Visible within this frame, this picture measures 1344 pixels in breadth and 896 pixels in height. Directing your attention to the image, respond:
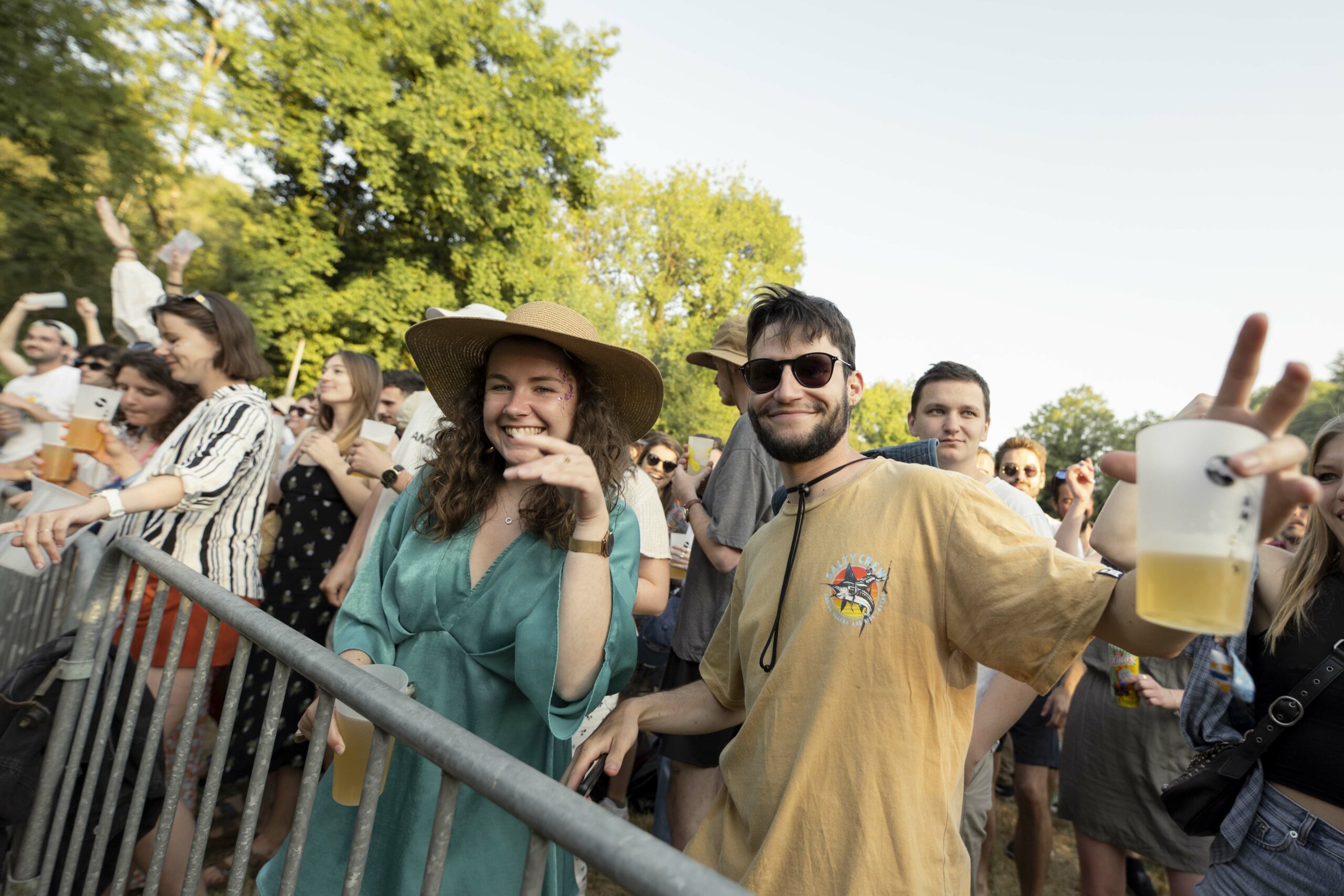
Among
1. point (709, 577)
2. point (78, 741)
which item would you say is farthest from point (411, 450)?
point (78, 741)

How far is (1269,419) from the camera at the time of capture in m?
0.99

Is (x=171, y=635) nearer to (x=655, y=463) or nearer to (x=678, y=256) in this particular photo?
(x=655, y=463)

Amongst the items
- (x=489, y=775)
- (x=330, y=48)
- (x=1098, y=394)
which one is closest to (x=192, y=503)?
(x=489, y=775)

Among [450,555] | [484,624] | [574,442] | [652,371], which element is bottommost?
[484,624]

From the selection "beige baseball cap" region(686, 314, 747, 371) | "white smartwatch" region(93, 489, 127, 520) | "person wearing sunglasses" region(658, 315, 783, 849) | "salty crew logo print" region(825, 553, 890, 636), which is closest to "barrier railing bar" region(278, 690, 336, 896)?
"salty crew logo print" region(825, 553, 890, 636)

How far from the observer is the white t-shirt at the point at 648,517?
2873mm

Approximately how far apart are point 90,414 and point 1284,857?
4879 millimetres

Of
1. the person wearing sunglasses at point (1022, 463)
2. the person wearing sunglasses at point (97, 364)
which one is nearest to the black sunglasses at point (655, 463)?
the person wearing sunglasses at point (1022, 463)

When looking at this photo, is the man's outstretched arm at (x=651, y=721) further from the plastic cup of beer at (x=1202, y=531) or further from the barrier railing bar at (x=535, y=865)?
the plastic cup of beer at (x=1202, y=531)

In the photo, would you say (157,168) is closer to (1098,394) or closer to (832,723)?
(832,723)

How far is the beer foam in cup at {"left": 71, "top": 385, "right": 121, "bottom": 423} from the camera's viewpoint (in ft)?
11.6

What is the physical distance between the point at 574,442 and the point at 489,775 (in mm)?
1318

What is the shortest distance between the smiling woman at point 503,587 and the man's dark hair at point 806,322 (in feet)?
1.30

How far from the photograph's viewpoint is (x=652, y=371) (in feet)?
7.70
